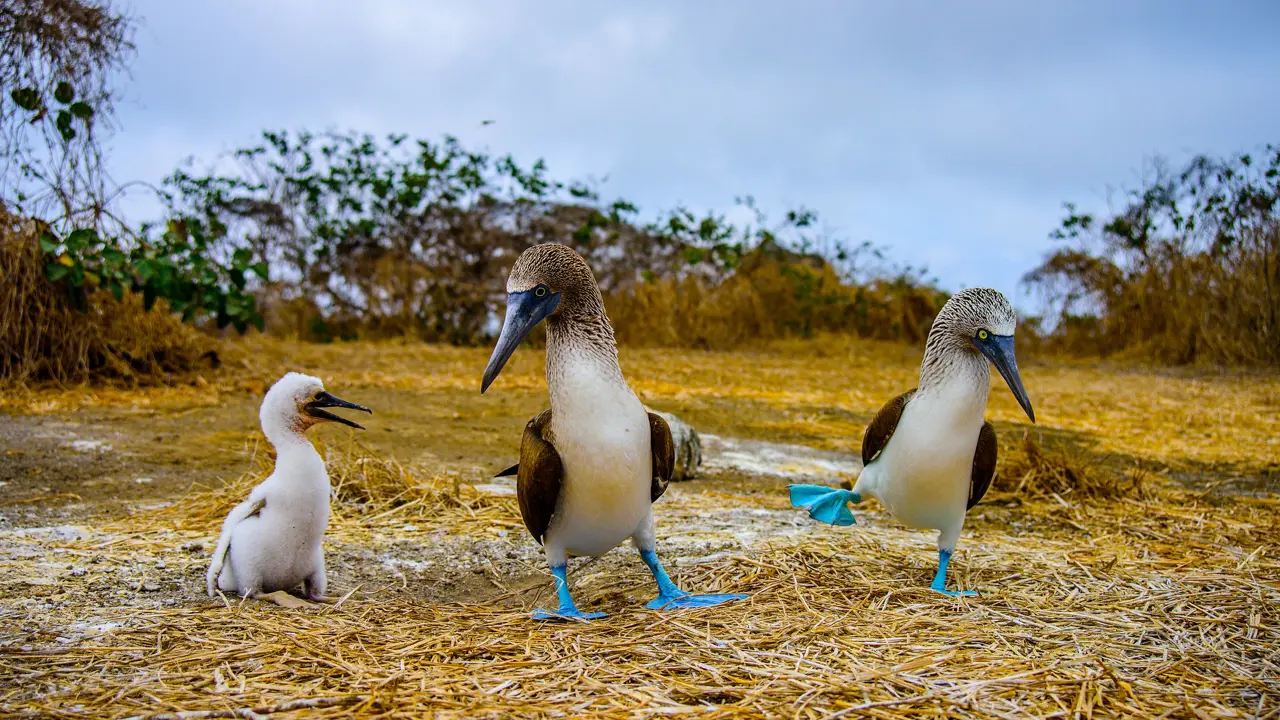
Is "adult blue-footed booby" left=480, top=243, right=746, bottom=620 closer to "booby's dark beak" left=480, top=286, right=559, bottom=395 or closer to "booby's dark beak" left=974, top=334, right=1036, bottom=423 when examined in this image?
"booby's dark beak" left=480, top=286, right=559, bottom=395

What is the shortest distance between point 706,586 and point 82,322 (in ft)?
23.4

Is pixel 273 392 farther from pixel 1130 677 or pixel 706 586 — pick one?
pixel 1130 677

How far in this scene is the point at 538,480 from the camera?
3125 millimetres

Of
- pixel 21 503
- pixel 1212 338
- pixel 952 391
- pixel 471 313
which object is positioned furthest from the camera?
pixel 471 313

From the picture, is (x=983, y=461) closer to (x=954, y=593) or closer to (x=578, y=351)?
(x=954, y=593)

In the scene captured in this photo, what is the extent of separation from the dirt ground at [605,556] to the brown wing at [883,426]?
0.49 metres

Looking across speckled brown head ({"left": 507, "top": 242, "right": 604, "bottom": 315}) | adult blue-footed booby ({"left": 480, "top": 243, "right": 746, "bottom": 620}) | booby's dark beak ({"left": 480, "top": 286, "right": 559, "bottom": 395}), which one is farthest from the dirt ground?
speckled brown head ({"left": 507, "top": 242, "right": 604, "bottom": 315})

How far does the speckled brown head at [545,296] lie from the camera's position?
3117mm

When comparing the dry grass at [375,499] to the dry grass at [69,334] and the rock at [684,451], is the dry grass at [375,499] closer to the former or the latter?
the rock at [684,451]

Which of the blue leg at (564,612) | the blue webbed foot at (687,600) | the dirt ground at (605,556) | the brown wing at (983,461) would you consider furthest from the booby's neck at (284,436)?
the brown wing at (983,461)

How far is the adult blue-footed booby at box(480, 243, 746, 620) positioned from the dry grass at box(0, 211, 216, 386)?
6.50 m

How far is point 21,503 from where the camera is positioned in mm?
4680

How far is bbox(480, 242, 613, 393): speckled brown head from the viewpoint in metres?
3.12

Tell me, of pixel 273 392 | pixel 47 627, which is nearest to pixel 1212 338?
pixel 273 392
